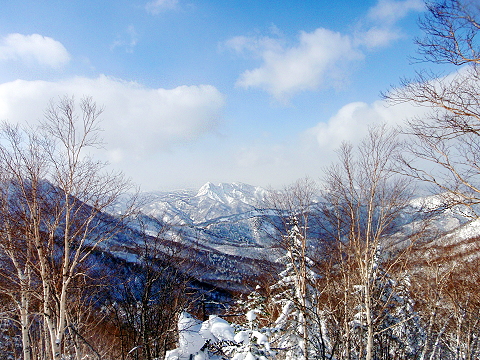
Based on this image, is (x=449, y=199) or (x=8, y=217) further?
(x=8, y=217)

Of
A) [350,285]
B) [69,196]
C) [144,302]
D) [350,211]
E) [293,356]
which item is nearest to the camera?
[144,302]

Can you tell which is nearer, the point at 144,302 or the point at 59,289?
the point at 144,302

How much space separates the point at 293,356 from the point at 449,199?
929cm

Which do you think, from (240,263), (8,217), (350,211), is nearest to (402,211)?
(350,211)

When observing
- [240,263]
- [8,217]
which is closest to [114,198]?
[8,217]

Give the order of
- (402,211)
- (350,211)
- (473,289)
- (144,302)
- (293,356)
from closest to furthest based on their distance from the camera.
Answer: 1. (144,302)
2. (402,211)
3. (350,211)
4. (293,356)
5. (473,289)

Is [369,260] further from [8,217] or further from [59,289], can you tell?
[8,217]

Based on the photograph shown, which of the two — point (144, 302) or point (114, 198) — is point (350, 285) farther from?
point (114, 198)

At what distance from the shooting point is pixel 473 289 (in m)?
13.3

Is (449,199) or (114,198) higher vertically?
(114,198)

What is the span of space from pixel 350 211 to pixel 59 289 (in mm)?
8267

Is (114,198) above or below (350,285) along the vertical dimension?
above

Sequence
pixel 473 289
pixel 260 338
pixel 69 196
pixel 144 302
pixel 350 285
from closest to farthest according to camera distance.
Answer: pixel 260 338, pixel 144 302, pixel 69 196, pixel 350 285, pixel 473 289

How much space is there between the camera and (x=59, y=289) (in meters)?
7.34
